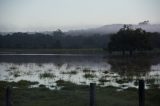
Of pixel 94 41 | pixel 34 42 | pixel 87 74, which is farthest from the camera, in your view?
pixel 94 41

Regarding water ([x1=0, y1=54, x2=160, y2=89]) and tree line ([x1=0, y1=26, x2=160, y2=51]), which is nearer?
water ([x1=0, y1=54, x2=160, y2=89])

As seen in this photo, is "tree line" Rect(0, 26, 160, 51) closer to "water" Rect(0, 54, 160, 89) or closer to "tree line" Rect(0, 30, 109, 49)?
"tree line" Rect(0, 30, 109, 49)

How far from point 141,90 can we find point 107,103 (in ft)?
15.3

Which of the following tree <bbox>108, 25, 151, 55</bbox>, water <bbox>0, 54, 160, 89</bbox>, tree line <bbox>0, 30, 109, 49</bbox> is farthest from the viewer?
tree line <bbox>0, 30, 109, 49</bbox>

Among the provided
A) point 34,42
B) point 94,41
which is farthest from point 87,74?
point 94,41

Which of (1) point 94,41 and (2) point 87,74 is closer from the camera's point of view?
(2) point 87,74

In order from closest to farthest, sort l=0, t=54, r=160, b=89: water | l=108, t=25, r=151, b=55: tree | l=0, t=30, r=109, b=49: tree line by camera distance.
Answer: l=0, t=54, r=160, b=89: water < l=108, t=25, r=151, b=55: tree < l=0, t=30, r=109, b=49: tree line

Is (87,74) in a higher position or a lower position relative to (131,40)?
lower

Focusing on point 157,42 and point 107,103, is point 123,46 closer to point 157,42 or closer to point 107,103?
point 157,42

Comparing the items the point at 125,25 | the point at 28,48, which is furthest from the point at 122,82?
the point at 28,48

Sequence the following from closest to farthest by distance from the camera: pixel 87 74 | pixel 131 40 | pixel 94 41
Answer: pixel 87 74
pixel 131 40
pixel 94 41

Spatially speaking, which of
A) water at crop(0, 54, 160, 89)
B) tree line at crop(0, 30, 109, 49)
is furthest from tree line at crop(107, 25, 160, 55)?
tree line at crop(0, 30, 109, 49)

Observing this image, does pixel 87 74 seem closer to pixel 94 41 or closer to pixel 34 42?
pixel 34 42

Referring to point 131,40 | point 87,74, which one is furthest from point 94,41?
point 87,74
